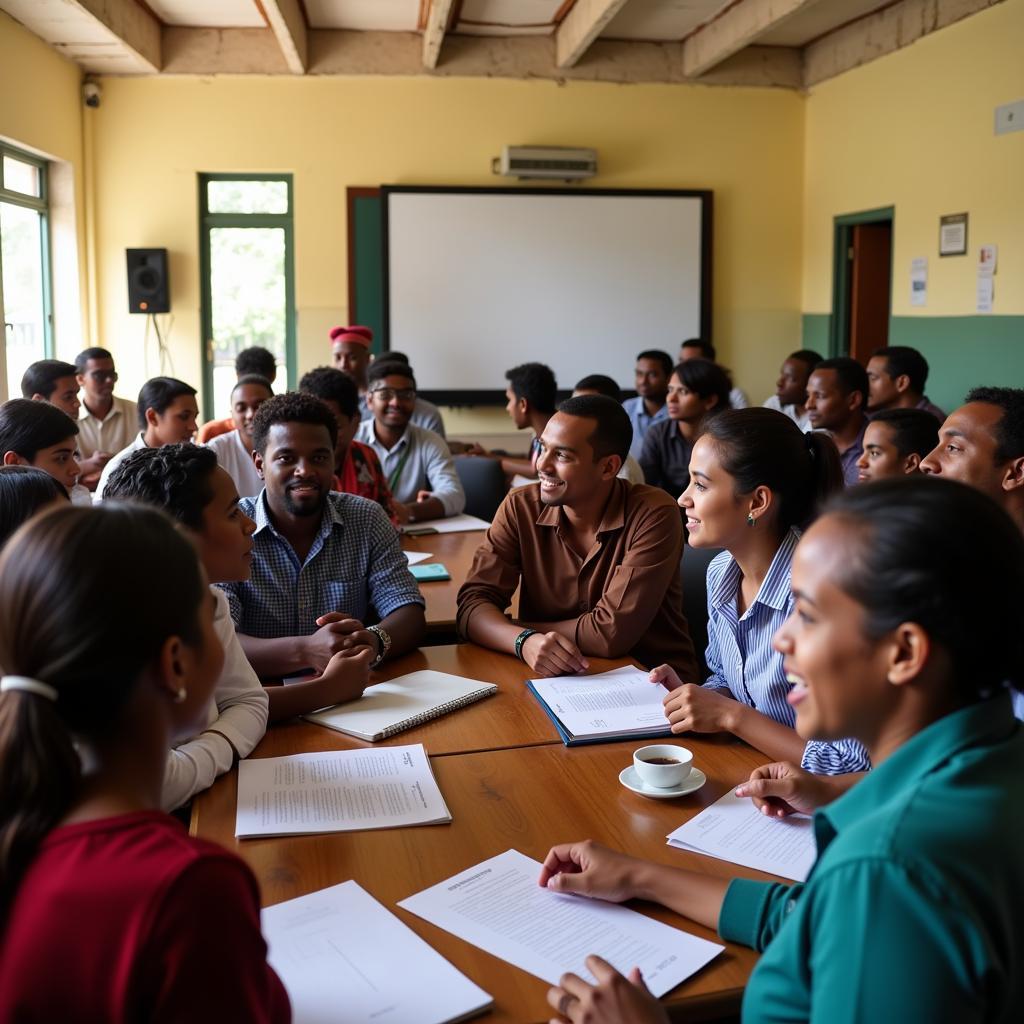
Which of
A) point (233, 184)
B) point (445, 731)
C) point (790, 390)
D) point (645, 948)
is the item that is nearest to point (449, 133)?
point (233, 184)

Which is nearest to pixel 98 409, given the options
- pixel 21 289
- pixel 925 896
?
pixel 21 289

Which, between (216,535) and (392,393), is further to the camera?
(392,393)

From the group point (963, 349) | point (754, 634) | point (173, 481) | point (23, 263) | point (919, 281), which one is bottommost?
point (754, 634)

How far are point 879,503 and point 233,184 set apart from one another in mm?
7403

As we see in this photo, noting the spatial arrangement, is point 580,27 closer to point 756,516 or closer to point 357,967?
point 756,516

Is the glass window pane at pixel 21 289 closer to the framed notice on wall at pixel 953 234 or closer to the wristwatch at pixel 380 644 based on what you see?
the wristwatch at pixel 380 644

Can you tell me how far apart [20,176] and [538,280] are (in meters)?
3.58

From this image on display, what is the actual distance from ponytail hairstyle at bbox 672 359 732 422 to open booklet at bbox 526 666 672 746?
3.41 metres

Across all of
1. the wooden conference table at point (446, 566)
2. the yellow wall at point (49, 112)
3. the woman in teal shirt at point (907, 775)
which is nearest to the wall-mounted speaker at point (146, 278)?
the yellow wall at point (49, 112)

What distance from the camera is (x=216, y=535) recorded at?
6.75 ft

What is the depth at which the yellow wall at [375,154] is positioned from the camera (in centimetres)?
729

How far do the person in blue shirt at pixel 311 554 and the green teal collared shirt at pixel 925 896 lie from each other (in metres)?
1.61

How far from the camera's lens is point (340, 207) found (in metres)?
7.56

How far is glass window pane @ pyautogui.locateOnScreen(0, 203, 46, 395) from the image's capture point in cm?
623
